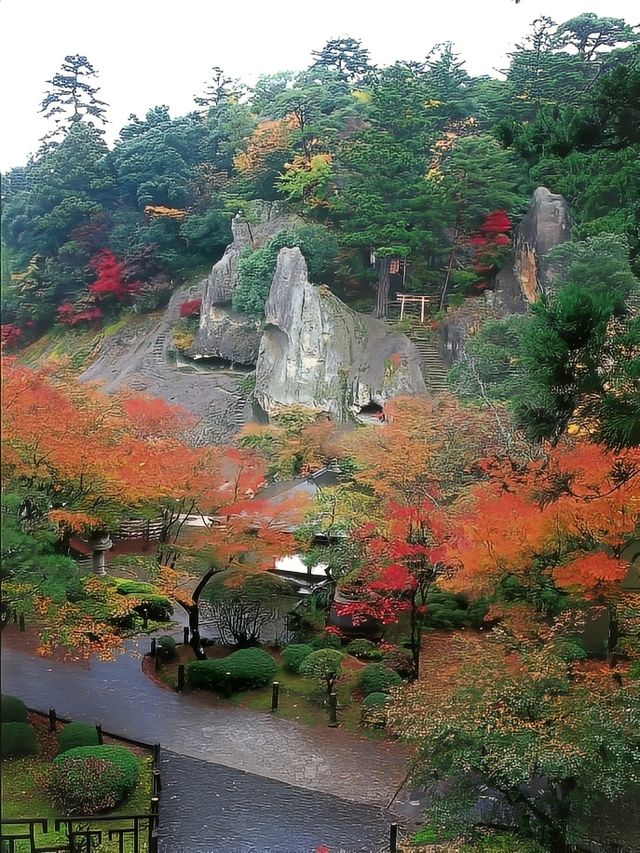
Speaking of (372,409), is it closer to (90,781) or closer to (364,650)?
(364,650)

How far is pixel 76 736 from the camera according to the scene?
3941 millimetres

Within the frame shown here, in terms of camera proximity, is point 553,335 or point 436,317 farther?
point 436,317

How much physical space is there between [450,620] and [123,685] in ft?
5.99

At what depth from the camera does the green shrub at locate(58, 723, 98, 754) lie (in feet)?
12.8

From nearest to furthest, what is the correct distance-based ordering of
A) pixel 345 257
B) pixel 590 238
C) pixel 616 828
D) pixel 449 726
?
1. pixel 449 726
2. pixel 616 828
3. pixel 590 238
4. pixel 345 257

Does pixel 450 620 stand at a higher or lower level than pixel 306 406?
lower

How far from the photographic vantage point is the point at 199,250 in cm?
429

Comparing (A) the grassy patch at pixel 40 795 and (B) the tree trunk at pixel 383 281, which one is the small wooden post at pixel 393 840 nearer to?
(A) the grassy patch at pixel 40 795

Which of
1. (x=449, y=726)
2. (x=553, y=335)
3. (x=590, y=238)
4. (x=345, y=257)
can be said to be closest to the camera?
(x=553, y=335)

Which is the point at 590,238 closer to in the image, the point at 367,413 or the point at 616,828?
the point at 367,413

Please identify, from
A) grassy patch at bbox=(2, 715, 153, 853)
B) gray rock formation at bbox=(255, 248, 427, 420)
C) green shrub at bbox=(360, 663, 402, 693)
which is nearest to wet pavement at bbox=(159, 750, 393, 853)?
grassy patch at bbox=(2, 715, 153, 853)

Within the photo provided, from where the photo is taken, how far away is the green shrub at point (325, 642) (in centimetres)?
437

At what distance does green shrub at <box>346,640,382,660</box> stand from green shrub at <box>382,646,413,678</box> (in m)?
0.05

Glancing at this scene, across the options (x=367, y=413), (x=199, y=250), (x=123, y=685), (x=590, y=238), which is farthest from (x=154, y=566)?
(x=590, y=238)
